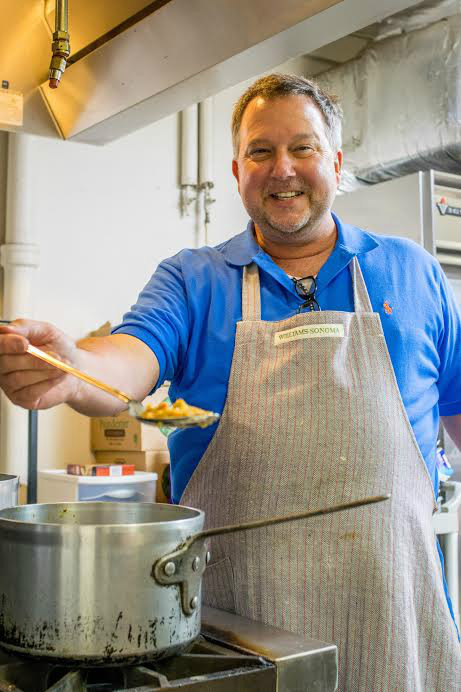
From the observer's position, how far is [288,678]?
0.72 m

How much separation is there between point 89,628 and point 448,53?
10.3 feet

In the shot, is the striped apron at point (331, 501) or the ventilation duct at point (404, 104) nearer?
the striped apron at point (331, 501)

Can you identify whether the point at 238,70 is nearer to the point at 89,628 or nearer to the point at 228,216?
the point at 89,628

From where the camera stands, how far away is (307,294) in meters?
1.27

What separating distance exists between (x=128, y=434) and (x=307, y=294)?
1886 mm

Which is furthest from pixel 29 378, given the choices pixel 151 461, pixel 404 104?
pixel 404 104

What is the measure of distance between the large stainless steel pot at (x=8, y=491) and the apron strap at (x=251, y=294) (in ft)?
1.49

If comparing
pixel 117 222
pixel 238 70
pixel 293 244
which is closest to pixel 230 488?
pixel 293 244

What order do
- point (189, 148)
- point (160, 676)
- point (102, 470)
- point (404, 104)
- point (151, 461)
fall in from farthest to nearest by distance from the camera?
point (189, 148), point (404, 104), point (151, 461), point (102, 470), point (160, 676)

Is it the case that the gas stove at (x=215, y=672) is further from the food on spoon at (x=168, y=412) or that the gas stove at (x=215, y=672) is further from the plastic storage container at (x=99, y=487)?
the plastic storage container at (x=99, y=487)

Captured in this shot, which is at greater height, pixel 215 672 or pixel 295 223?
pixel 295 223

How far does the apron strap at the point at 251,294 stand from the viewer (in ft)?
4.09

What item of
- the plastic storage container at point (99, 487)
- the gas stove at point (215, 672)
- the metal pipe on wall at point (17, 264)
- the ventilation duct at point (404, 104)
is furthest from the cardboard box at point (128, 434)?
the gas stove at point (215, 672)

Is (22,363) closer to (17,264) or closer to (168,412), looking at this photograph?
(168,412)
